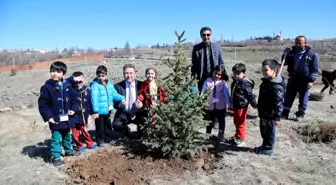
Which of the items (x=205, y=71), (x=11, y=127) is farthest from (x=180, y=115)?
(x=11, y=127)

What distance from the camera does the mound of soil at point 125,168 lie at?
14.7 feet

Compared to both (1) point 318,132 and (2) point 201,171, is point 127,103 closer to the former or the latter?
(2) point 201,171

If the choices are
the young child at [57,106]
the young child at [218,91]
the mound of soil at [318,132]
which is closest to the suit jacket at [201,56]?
the young child at [218,91]

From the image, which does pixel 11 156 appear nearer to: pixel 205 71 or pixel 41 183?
pixel 41 183

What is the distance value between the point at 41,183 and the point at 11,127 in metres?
4.24

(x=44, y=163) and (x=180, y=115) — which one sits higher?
(x=180, y=115)

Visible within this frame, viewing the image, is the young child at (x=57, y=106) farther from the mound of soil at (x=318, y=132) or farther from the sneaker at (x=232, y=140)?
the mound of soil at (x=318, y=132)

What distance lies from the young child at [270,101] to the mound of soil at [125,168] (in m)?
0.99

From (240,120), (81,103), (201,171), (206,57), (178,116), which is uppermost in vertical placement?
(206,57)

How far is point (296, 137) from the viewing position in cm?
639

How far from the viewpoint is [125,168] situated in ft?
15.6

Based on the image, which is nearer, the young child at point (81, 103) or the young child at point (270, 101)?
the young child at point (270, 101)

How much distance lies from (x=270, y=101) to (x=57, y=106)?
343cm

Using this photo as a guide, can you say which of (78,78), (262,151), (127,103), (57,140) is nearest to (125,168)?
(57,140)
